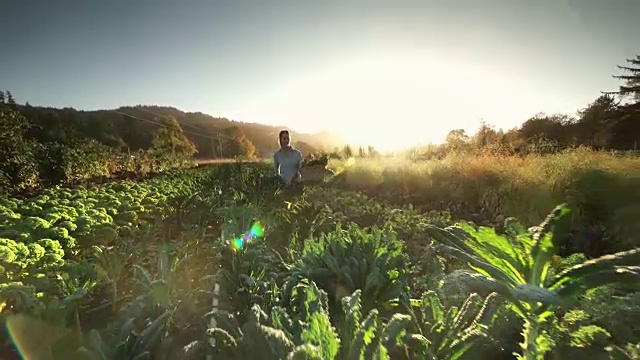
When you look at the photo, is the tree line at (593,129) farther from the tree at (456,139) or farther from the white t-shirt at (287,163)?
the white t-shirt at (287,163)

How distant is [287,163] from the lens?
25.2 ft

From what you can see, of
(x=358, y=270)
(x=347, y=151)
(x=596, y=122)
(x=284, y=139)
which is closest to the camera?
(x=358, y=270)

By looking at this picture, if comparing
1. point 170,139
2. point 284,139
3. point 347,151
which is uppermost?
A: point 284,139

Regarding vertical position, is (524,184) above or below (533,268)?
below

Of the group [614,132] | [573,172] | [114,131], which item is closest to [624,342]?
[573,172]

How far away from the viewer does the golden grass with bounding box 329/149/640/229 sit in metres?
7.51

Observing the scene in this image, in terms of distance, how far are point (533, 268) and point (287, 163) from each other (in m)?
6.43

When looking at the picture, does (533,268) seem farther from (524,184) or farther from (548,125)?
(548,125)

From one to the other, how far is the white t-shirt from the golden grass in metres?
4.11

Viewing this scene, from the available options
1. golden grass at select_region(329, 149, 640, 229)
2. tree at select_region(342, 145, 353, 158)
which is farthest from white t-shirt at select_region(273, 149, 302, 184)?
tree at select_region(342, 145, 353, 158)

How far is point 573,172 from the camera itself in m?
8.88

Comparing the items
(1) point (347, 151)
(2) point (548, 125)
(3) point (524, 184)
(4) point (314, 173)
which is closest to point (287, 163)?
(3) point (524, 184)

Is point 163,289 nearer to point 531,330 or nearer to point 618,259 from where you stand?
point 531,330

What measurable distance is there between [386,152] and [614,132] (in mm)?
23588
